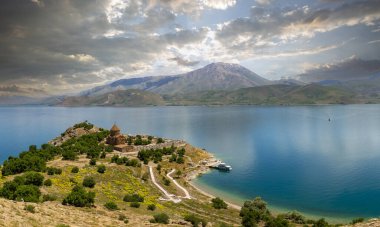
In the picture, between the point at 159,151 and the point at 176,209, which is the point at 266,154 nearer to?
the point at 159,151

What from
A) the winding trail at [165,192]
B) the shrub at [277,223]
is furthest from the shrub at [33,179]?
the shrub at [277,223]

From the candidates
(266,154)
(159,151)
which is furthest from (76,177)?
(266,154)

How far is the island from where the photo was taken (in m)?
35.3

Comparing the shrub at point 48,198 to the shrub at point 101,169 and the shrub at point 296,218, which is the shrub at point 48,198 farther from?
the shrub at point 296,218

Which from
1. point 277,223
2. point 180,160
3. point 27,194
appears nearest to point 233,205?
point 277,223

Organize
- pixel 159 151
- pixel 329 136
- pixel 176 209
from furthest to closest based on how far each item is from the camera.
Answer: pixel 329 136 → pixel 159 151 → pixel 176 209

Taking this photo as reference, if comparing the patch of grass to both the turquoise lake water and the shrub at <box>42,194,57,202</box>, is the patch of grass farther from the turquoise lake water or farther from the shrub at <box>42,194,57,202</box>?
the turquoise lake water

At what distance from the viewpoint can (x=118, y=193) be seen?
61062 mm

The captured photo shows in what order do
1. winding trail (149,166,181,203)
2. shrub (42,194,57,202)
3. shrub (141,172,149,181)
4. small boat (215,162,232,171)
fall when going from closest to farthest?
1. shrub (42,194,57,202)
2. winding trail (149,166,181,203)
3. shrub (141,172,149,181)
4. small boat (215,162,232,171)

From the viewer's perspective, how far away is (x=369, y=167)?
10506 cm

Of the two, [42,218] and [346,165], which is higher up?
[42,218]

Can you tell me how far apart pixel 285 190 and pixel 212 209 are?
33.3 metres

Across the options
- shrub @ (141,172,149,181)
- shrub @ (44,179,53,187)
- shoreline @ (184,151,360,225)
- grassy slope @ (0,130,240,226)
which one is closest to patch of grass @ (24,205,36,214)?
grassy slope @ (0,130,240,226)

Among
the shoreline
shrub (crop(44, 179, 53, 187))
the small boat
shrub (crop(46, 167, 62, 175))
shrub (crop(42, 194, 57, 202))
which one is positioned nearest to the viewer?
shrub (crop(42, 194, 57, 202))
